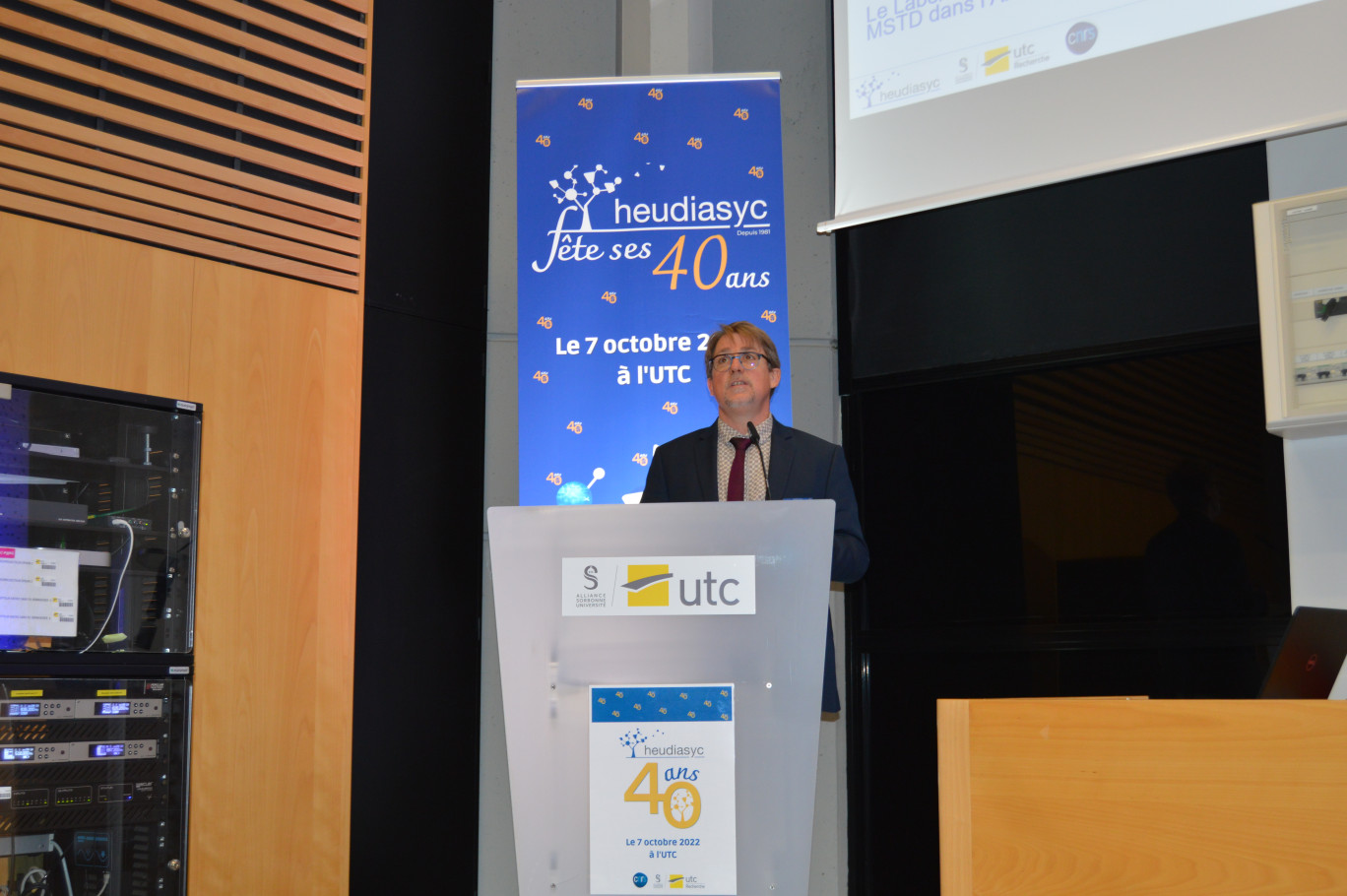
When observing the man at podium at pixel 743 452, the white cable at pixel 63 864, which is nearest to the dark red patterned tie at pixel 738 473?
the man at podium at pixel 743 452

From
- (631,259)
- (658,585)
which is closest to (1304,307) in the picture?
(658,585)

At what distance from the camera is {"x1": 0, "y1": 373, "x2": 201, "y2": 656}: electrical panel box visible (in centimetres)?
254

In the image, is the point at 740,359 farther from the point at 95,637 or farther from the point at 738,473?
the point at 95,637

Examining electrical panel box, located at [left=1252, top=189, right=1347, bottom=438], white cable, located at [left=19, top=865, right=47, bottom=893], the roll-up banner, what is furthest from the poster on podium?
the roll-up banner

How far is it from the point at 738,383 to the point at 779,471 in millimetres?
251

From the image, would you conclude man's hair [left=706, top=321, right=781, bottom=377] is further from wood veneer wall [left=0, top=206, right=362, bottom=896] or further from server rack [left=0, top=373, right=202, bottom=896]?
server rack [left=0, top=373, right=202, bottom=896]

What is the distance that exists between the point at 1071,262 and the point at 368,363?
2200 mm

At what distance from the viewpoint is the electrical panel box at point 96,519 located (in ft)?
8.33

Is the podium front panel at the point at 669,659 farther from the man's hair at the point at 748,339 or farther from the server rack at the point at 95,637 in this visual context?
the server rack at the point at 95,637

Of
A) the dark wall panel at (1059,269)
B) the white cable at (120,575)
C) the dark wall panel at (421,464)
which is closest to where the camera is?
the white cable at (120,575)

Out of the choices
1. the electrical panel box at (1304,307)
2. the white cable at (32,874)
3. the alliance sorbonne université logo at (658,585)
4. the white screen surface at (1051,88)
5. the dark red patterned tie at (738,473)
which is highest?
the white screen surface at (1051,88)

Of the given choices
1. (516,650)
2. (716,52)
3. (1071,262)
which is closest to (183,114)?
(716,52)

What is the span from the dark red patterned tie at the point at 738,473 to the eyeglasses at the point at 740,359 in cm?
19

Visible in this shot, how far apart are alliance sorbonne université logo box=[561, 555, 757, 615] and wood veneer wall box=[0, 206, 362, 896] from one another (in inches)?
76.6
